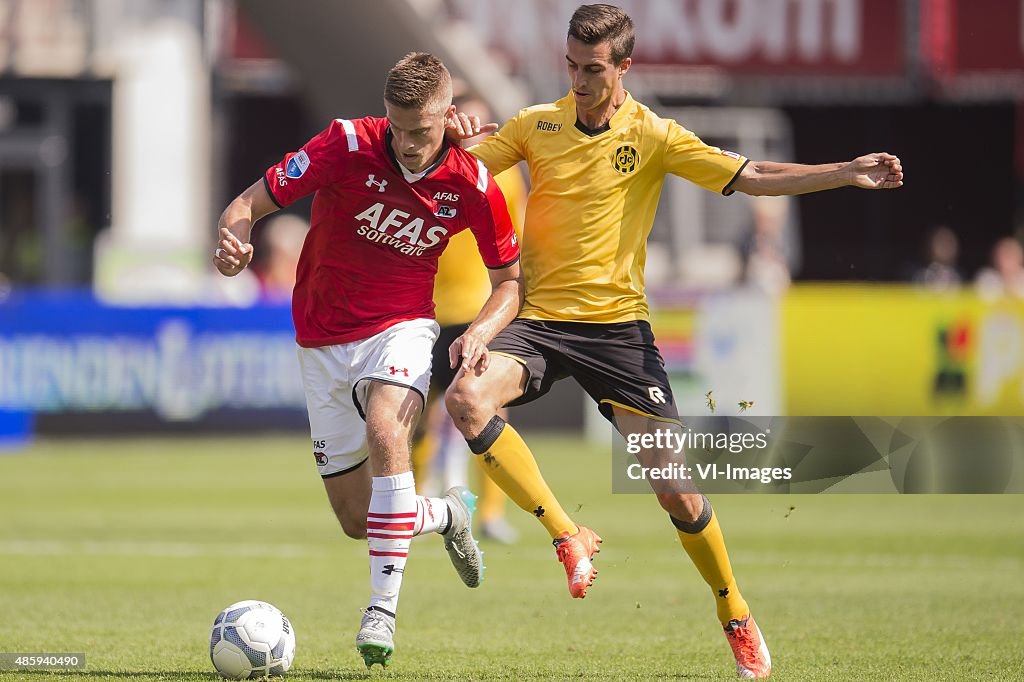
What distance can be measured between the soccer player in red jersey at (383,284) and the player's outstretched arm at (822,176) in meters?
1.02

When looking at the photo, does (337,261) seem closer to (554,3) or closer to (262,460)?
(262,460)

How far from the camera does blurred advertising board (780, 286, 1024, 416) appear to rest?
15.5 metres

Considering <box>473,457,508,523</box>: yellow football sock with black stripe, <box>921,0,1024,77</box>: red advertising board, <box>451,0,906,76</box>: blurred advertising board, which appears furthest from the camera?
<box>921,0,1024,77</box>: red advertising board

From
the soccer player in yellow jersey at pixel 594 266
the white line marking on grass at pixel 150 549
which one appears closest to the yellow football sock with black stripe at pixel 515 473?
the soccer player in yellow jersey at pixel 594 266

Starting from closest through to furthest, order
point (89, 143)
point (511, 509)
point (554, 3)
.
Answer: point (511, 509) → point (554, 3) → point (89, 143)

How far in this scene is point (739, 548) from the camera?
10.2 meters

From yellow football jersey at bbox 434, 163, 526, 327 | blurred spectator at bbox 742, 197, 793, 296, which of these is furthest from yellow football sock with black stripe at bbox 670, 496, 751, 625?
blurred spectator at bbox 742, 197, 793, 296

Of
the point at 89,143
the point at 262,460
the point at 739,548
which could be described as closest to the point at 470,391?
the point at 739,548

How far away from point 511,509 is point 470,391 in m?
6.16

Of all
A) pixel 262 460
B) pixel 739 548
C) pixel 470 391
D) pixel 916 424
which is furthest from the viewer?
pixel 916 424

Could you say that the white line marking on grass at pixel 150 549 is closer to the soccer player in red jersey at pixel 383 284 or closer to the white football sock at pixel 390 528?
the soccer player in red jersey at pixel 383 284

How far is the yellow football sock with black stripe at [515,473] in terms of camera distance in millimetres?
6320

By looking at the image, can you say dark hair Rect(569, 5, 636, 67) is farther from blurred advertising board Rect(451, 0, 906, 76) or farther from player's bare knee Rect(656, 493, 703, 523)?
blurred advertising board Rect(451, 0, 906, 76)

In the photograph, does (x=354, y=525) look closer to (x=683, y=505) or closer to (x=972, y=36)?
(x=683, y=505)
